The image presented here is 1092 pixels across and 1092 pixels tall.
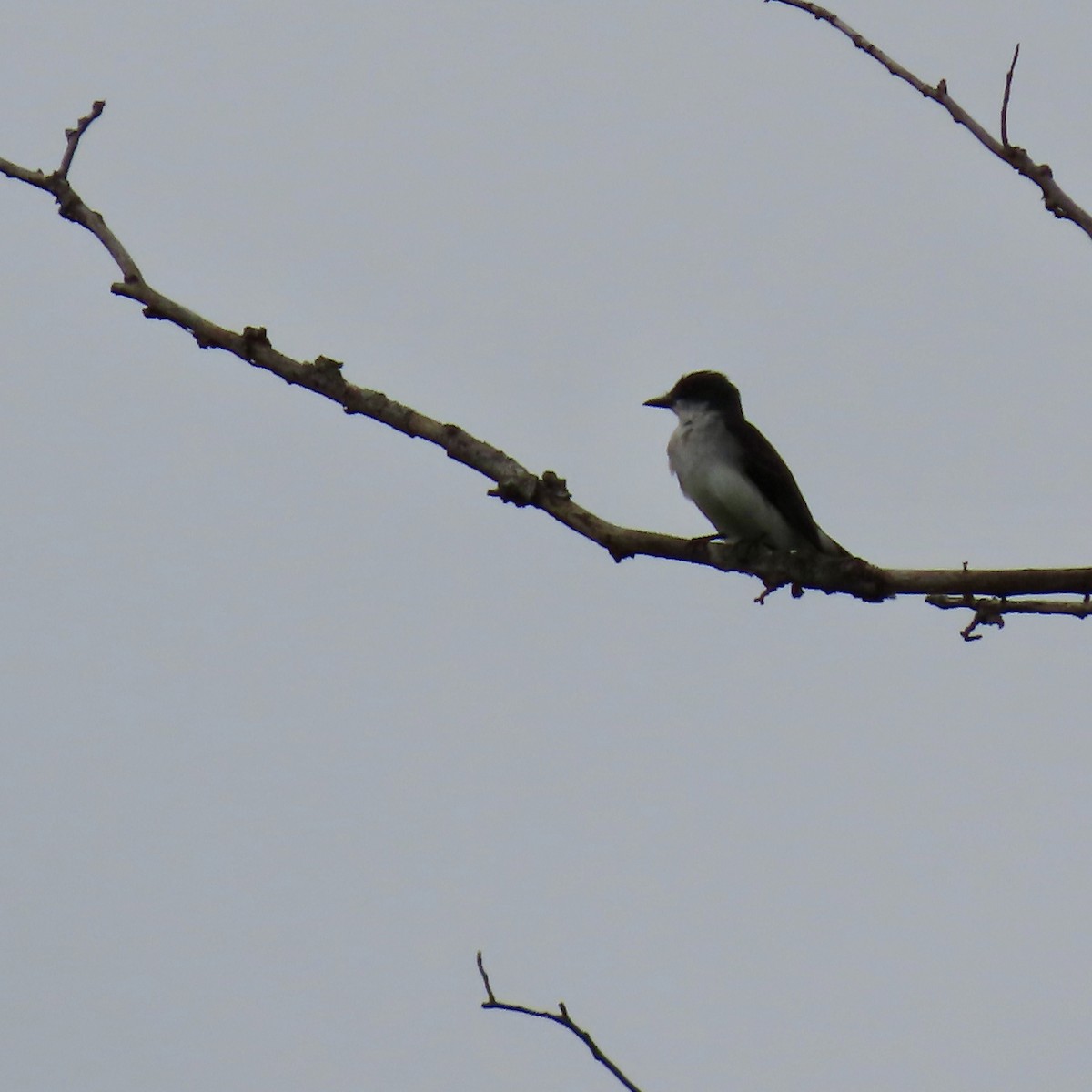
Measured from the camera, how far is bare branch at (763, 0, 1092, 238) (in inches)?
173

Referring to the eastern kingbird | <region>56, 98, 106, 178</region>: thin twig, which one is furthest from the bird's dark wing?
<region>56, 98, 106, 178</region>: thin twig

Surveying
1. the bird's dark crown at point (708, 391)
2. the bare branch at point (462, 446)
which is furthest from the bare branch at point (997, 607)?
the bird's dark crown at point (708, 391)

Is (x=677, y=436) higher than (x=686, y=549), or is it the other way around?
(x=677, y=436)

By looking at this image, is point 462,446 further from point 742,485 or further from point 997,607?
point 742,485

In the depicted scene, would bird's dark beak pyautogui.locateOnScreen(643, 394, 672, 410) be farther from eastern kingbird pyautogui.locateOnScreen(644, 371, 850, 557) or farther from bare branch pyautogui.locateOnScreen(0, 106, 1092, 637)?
bare branch pyautogui.locateOnScreen(0, 106, 1092, 637)

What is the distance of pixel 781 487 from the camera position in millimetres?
9180

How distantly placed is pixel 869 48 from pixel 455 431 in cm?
169

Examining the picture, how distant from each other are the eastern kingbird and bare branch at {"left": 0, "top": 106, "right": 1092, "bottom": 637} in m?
3.47

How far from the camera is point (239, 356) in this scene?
17.1 ft

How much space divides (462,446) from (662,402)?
536 cm

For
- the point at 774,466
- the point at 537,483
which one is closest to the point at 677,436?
the point at 774,466

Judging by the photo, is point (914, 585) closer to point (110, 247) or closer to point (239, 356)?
point (239, 356)

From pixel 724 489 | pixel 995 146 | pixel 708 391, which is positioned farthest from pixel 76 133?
pixel 708 391

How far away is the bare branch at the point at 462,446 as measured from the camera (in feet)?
17.0
